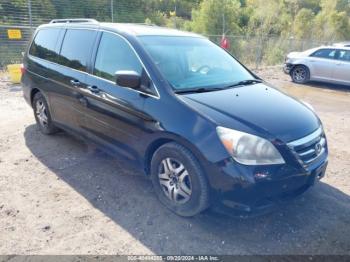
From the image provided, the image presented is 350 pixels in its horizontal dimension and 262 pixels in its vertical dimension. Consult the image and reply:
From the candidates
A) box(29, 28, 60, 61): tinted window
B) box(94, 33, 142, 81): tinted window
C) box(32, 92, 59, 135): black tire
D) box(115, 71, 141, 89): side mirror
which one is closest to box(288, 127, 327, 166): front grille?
box(115, 71, 141, 89): side mirror

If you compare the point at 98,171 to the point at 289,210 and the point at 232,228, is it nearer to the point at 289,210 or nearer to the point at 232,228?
the point at 232,228

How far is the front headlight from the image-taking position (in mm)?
2699

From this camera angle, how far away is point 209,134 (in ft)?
9.15

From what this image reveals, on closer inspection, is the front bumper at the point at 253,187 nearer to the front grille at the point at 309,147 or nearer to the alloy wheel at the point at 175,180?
the front grille at the point at 309,147

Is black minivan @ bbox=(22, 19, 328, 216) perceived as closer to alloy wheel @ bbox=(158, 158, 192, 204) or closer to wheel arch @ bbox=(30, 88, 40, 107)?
alloy wheel @ bbox=(158, 158, 192, 204)

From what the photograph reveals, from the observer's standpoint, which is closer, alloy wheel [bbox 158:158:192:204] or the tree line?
alloy wheel [bbox 158:158:192:204]

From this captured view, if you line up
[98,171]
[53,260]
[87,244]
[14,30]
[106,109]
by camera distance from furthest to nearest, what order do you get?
[14,30] < [98,171] < [106,109] < [87,244] < [53,260]

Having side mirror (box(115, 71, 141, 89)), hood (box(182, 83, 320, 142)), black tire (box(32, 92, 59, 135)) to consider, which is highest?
side mirror (box(115, 71, 141, 89))

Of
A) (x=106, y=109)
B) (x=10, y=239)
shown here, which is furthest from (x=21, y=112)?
(x=10, y=239)

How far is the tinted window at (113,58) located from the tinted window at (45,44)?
1148mm

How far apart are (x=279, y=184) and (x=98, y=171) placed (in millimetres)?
2308

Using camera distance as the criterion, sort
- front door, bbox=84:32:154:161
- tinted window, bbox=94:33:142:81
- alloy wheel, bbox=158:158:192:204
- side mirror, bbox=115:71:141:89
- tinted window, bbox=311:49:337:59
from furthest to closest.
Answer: tinted window, bbox=311:49:337:59, tinted window, bbox=94:33:142:81, front door, bbox=84:32:154:161, side mirror, bbox=115:71:141:89, alloy wheel, bbox=158:158:192:204

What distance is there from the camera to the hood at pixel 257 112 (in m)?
2.85

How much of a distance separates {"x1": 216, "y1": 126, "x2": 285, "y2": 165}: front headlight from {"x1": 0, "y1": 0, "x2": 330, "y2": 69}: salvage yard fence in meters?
11.0
